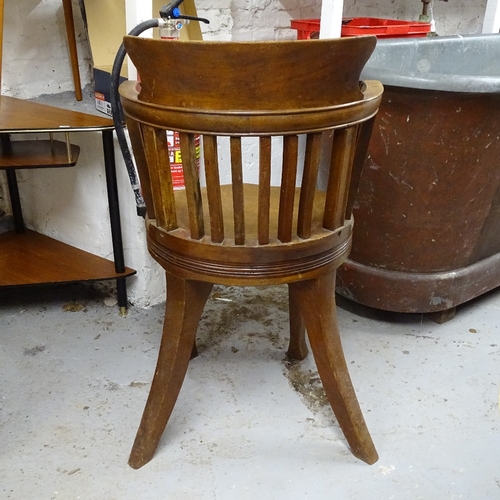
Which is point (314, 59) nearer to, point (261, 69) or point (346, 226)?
point (261, 69)

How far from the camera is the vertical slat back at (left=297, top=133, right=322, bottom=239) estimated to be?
891mm

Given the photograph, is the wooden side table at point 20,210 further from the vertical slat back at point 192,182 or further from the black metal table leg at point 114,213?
the vertical slat back at point 192,182

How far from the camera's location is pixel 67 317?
1684 millimetres

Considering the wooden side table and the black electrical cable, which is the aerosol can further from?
the wooden side table

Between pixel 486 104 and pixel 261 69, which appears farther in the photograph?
pixel 486 104

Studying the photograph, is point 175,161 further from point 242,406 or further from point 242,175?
point 242,406

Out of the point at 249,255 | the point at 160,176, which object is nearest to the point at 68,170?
the point at 160,176

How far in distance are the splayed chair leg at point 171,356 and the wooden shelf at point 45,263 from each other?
1.88 feet

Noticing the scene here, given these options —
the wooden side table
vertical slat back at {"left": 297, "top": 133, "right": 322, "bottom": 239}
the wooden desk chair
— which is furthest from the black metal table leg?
vertical slat back at {"left": 297, "top": 133, "right": 322, "bottom": 239}

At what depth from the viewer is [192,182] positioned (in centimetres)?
92

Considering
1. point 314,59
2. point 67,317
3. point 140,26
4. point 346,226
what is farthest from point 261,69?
point 67,317

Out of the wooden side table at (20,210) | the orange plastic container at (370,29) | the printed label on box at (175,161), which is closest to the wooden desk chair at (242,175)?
the printed label on box at (175,161)

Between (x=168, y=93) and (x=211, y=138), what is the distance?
0.32 feet

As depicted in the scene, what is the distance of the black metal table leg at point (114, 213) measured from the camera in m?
1.46
